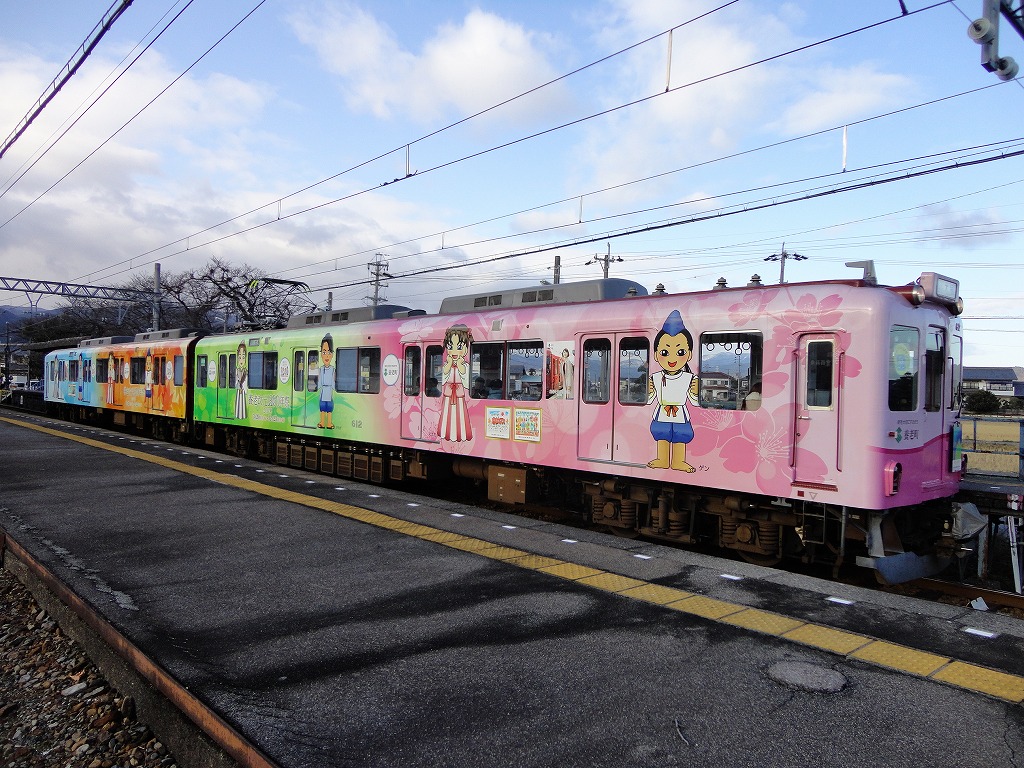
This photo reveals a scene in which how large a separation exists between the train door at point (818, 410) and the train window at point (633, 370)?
188 centimetres

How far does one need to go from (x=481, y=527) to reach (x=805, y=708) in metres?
5.23

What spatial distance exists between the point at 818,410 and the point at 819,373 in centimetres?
38

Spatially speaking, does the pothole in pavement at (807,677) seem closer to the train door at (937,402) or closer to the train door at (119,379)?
the train door at (937,402)

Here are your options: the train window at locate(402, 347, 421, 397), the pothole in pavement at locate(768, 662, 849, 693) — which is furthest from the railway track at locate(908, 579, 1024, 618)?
the train window at locate(402, 347, 421, 397)

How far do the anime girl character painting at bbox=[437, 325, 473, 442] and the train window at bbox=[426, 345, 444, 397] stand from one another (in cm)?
10

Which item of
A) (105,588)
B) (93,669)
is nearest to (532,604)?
(93,669)

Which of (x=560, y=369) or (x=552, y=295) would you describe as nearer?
(x=560, y=369)

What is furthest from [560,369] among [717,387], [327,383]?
[327,383]

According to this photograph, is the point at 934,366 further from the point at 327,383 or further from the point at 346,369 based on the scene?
the point at 327,383

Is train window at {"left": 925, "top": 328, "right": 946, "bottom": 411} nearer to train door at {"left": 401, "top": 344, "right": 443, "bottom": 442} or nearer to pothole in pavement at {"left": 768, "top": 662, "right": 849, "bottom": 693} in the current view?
pothole in pavement at {"left": 768, "top": 662, "right": 849, "bottom": 693}

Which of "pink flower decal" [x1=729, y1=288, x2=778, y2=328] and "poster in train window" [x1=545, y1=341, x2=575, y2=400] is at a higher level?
"pink flower decal" [x1=729, y1=288, x2=778, y2=328]

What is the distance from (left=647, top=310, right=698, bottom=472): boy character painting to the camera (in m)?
8.13

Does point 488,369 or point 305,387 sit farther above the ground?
point 488,369

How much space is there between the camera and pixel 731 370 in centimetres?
777
